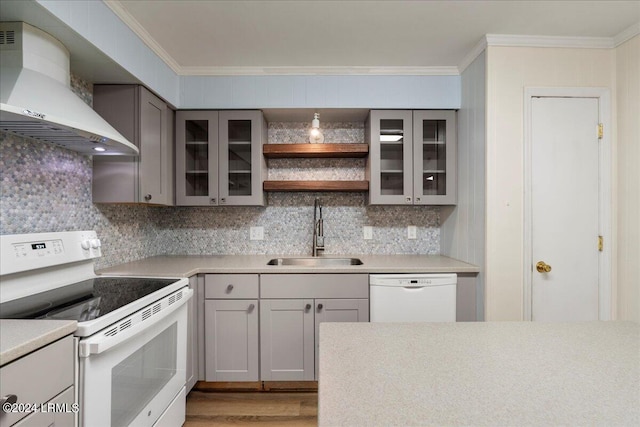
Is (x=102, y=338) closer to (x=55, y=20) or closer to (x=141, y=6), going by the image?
(x=55, y=20)

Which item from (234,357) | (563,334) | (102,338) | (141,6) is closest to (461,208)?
(563,334)

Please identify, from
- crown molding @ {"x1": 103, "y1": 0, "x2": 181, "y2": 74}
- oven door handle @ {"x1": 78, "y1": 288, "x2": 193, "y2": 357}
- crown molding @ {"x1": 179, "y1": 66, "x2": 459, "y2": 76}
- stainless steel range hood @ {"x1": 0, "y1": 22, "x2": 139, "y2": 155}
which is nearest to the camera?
oven door handle @ {"x1": 78, "y1": 288, "x2": 193, "y2": 357}

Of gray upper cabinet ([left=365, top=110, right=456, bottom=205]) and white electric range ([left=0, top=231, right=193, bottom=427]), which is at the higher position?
gray upper cabinet ([left=365, top=110, right=456, bottom=205])

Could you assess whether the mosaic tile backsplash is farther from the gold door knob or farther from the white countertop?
the white countertop

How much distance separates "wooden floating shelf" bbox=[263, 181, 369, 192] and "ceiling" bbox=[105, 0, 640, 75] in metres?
0.90

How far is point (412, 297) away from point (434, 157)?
1.12 meters

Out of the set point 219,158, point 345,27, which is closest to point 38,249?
point 219,158

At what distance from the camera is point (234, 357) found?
6.92 feet

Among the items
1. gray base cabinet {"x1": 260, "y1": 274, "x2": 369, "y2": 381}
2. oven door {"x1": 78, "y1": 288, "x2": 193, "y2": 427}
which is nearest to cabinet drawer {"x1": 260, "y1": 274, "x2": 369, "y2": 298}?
gray base cabinet {"x1": 260, "y1": 274, "x2": 369, "y2": 381}

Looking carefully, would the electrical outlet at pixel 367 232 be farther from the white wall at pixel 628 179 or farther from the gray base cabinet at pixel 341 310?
the white wall at pixel 628 179

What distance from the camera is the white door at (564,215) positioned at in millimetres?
1996

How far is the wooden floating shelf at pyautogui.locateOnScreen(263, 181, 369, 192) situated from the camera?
2.45 meters

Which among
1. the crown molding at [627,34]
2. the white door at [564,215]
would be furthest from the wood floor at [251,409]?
the crown molding at [627,34]

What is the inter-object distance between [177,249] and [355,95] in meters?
2.01
